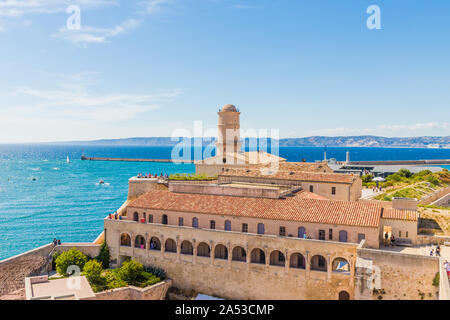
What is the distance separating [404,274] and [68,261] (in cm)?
2621

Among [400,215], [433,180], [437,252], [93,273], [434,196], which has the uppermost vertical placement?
[433,180]

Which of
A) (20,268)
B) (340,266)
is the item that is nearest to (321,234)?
(340,266)

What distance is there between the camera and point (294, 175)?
38.5 metres

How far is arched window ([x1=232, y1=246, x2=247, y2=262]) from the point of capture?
31184 millimetres

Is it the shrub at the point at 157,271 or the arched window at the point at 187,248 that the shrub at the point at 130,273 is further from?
the arched window at the point at 187,248

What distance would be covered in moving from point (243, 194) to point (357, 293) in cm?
1265

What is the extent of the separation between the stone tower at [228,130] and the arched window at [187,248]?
19.1m

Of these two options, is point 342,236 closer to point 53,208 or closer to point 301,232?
point 301,232

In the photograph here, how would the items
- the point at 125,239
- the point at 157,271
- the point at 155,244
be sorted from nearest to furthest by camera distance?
the point at 157,271 → the point at 155,244 → the point at 125,239

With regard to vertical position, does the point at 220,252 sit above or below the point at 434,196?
below
